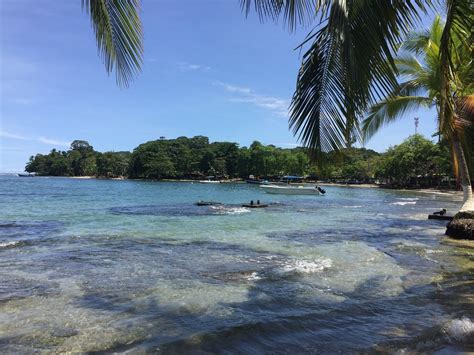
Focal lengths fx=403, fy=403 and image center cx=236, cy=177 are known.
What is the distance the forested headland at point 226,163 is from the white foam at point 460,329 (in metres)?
63.3

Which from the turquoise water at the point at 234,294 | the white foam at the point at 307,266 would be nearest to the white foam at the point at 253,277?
the turquoise water at the point at 234,294

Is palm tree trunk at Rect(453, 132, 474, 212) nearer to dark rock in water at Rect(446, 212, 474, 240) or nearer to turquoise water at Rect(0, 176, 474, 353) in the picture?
dark rock in water at Rect(446, 212, 474, 240)

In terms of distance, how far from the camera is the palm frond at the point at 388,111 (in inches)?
593

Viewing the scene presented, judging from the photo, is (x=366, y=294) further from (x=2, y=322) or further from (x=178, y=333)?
(x=2, y=322)

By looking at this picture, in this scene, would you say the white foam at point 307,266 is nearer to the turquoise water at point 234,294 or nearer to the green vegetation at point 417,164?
the turquoise water at point 234,294

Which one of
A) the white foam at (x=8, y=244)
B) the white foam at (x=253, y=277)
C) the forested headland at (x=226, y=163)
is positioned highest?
the forested headland at (x=226, y=163)

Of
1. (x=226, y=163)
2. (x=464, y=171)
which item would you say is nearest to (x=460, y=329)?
(x=464, y=171)

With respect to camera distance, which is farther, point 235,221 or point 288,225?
point 235,221

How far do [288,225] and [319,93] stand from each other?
56.6 ft

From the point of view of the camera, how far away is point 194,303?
24.4 feet

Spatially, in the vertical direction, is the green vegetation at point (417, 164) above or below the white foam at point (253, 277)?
above

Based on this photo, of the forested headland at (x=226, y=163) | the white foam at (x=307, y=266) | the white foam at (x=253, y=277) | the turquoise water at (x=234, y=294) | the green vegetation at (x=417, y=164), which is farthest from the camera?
the forested headland at (x=226, y=163)

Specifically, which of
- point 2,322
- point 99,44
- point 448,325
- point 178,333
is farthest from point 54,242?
point 448,325

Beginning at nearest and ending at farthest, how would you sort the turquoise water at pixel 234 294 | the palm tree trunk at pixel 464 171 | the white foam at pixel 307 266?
the turquoise water at pixel 234 294, the white foam at pixel 307 266, the palm tree trunk at pixel 464 171
